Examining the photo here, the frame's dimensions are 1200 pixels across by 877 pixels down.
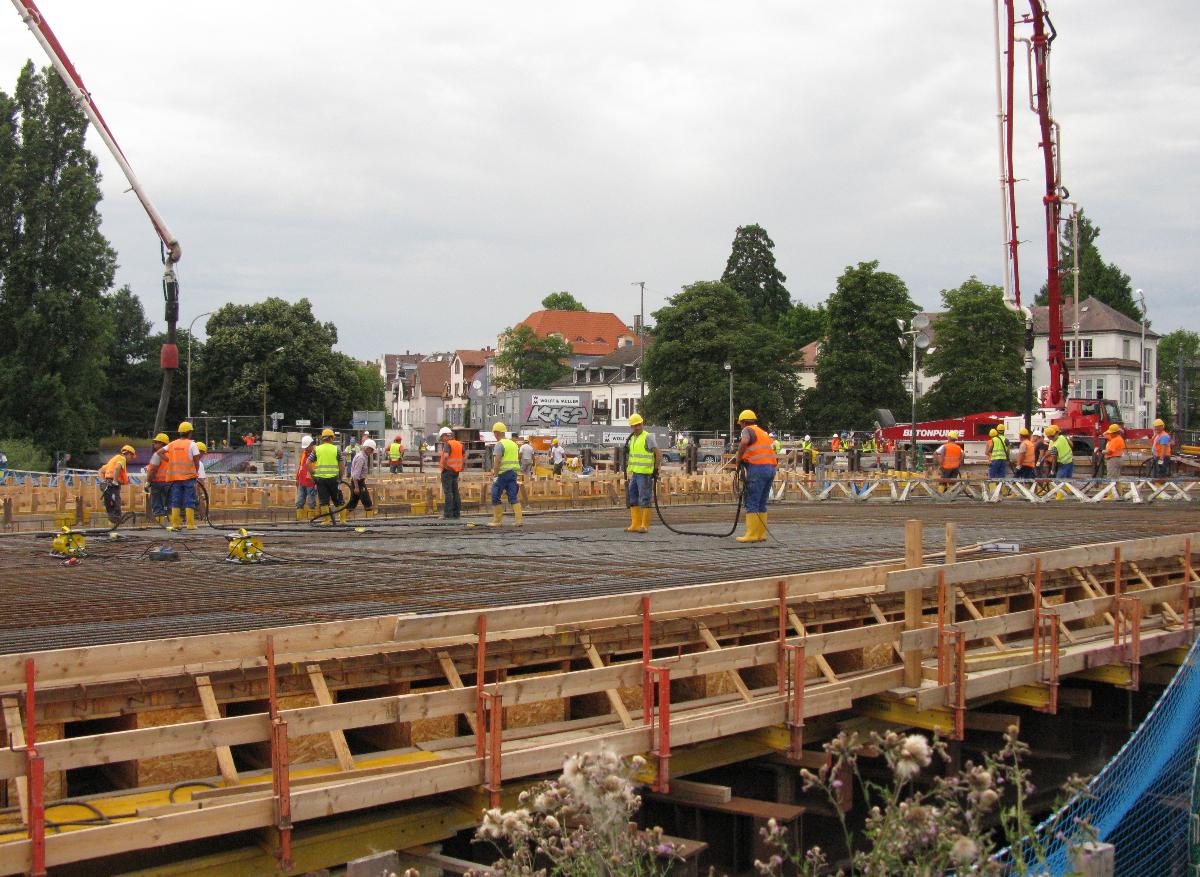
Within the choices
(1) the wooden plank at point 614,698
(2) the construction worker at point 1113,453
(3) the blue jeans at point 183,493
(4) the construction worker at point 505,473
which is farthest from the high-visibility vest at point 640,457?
(2) the construction worker at point 1113,453

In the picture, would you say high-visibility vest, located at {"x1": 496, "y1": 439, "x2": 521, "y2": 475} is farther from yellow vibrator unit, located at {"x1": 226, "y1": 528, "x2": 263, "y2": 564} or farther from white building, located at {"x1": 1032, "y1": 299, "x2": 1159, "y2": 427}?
white building, located at {"x1": 1032, "y1": 299, "x2": 1159, "y2": 427}

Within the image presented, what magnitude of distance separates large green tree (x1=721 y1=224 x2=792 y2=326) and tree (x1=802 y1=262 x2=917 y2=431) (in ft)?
85.8

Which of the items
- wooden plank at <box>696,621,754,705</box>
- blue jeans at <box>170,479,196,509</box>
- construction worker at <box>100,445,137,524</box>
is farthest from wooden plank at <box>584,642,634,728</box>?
construction worker at <box>100,445,137,524</box>

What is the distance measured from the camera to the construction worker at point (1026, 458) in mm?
25750

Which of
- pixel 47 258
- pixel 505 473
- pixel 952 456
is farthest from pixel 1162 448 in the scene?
pixel 47 258

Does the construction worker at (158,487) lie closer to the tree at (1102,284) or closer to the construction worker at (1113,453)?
the construction worker at (1113,453)

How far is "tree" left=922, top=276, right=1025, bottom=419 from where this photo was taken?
62.4 m

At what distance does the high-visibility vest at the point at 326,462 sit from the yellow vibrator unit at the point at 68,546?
17.8 feet

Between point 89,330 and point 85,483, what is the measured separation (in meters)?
26.7

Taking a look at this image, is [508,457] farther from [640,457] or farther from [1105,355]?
[1105,355]

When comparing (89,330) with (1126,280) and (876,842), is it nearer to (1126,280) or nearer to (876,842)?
(876,842)

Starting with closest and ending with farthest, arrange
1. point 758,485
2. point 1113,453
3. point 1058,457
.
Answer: point 758,485 → point 1058,457 → point 1113,453

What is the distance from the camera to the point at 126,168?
2408 centimetres

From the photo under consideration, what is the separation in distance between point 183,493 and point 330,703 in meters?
12.8
